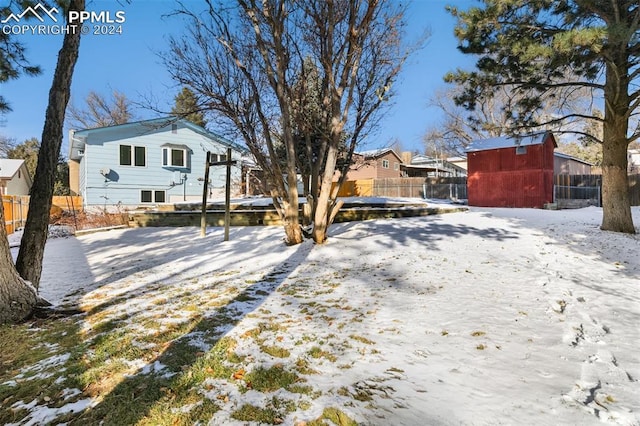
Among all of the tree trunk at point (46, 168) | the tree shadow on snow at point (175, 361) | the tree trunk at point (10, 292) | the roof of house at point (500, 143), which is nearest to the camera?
the tree shadow on snow at point (175, 361)

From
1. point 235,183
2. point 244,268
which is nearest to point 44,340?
point 244,268

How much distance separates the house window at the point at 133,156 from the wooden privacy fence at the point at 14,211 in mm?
5624

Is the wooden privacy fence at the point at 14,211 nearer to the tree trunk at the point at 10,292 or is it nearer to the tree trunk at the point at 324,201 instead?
the tree trunk at the point at 10,292

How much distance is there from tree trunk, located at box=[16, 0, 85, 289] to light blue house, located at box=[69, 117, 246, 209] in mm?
13312

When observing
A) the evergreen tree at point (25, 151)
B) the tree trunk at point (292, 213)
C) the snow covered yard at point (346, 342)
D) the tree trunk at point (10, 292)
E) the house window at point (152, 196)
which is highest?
the evergreen tree at point (25, 151)

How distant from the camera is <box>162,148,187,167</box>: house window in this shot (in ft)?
64.1

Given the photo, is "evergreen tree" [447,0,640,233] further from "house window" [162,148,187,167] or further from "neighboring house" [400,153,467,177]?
"neighboring house" [400,153,467,177]

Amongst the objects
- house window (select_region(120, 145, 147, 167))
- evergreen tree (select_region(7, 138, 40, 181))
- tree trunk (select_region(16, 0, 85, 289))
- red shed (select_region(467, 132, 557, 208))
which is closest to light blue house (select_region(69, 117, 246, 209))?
house window (select_region(120, 145, 147, 167))

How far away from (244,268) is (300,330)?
291 centimetres

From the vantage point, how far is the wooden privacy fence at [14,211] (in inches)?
471

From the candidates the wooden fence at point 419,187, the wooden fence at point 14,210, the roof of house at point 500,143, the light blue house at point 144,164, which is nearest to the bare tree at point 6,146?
the light blue house at point 144,164

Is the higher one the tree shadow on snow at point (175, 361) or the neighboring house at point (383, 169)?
the neighboring house at point (383, 169)

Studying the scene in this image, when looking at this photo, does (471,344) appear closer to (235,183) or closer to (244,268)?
(244,268)

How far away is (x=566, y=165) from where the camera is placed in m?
24.0
